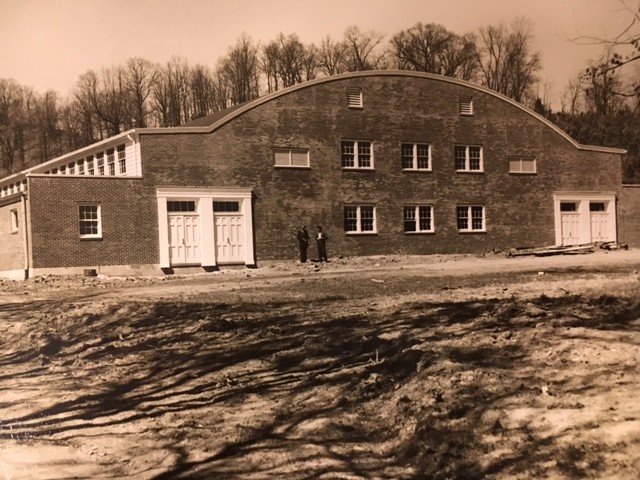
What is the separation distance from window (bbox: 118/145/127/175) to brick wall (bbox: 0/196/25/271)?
13.3 feet

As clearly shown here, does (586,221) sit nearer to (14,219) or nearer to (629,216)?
(629,216)

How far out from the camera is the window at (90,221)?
72.2 ft

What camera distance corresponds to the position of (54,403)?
20.1 ft

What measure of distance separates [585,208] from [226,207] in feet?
61.3

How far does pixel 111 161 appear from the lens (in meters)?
26.0

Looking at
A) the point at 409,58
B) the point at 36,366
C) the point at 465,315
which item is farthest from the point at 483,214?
Result: the point at 36,366

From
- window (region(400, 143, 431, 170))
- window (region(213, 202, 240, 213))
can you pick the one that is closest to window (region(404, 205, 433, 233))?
window (region(400, 143, 431, 170))

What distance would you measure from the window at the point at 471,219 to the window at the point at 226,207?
10708 mm

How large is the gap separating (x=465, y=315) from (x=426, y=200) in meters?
20.8

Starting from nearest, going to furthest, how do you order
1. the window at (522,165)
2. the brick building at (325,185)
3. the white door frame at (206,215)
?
1. the brick building at (325,185)
2. the white door frame at (206,215)
3. the window at (522,165)

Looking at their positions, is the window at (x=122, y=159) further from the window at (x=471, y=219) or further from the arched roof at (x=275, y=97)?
the window at (x=471, y=219)

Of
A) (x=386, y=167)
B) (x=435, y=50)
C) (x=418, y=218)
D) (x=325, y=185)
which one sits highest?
(x=435, y=50)

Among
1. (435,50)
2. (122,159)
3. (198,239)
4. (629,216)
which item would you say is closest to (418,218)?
(198,239)

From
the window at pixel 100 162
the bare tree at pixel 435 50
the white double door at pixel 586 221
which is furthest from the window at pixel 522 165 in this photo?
the window at pixel 100 162
